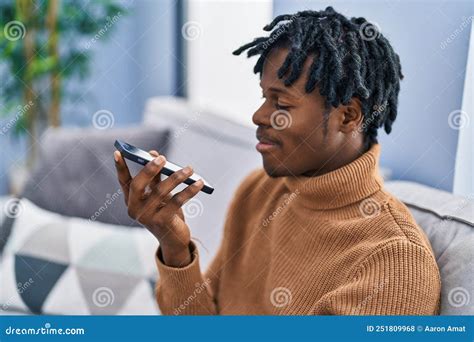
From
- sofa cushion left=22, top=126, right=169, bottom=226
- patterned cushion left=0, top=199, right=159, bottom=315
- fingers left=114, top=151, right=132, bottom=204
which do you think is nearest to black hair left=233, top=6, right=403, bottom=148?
fingers left=114, top=151, right=132, bottom=204

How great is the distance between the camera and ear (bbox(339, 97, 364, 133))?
771mm

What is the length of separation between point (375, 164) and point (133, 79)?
3.84 ft

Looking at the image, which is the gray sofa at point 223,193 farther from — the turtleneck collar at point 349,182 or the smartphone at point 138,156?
the smartphone at point 138,156

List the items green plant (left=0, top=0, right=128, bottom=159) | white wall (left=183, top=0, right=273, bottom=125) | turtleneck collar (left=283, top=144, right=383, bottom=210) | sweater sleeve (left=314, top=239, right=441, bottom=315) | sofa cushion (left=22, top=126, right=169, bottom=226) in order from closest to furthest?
sweater sleeve (left=314, top=239, right=441, bottom=315), turtleneck collar (left=283, top=144, right=383, bottom=210), white wall (left=183, top=0, right=273, bottom=125), sofa cushion (left=22, top=126, right=169, bottom=226), green plant (left=0, top=0, right=128, bottom=159)

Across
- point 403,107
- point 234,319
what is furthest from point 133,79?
point 234,319

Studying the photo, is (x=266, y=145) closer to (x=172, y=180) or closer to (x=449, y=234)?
(x=172, y=180)

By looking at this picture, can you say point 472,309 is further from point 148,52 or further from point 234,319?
point 148,52

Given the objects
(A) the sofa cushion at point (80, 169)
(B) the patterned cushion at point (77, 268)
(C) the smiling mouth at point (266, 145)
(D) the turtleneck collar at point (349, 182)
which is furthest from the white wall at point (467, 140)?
(A) the sofa cushion at point (80, 169)

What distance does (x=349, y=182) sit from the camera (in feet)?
2.64

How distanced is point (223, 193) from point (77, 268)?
0.31m

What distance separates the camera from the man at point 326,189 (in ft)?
2.36

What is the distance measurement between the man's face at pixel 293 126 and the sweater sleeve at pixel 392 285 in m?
0.14

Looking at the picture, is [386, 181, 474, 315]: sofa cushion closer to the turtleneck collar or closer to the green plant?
the turtleneck collar

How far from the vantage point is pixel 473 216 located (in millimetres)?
815
